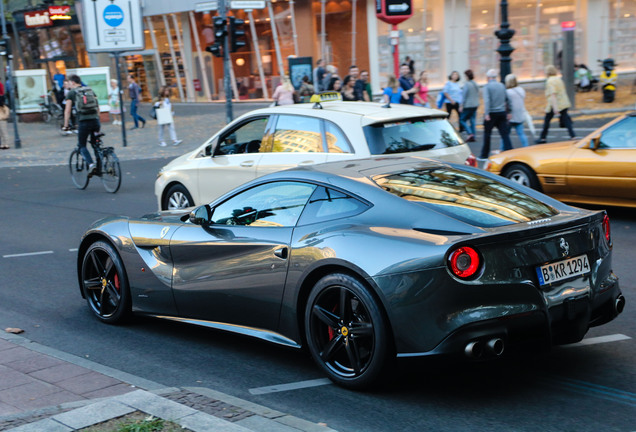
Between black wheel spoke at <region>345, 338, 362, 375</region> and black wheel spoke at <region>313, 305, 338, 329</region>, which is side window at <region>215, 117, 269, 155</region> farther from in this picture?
black wheel spoke at <region>345, 338, 362, 375</region>

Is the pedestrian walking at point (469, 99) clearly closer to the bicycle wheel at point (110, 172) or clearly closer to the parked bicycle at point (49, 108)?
the bicycle wheel at point (110, 172)

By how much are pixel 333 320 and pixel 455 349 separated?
0.81 m

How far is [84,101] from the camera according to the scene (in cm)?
1584

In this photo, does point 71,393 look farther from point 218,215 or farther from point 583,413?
point 583,413

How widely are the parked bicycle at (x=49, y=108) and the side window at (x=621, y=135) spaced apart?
27926 millimetres

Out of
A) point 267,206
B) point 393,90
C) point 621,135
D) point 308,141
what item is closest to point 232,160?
point 308,141

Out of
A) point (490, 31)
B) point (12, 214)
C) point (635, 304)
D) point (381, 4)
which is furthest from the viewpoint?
point (490, 31)

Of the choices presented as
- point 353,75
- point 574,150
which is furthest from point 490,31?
point 574,150

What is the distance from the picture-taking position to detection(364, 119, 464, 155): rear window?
913 centimetres

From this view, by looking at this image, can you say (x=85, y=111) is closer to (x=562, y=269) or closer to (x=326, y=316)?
(x=326, y=316)

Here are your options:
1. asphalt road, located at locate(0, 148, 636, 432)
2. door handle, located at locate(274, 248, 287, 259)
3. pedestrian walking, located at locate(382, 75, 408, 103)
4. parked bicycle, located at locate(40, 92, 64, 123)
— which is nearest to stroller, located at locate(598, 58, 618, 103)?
pedestrian walking, located at locate(382, 75, 408, 103)

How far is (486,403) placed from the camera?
4.66 meters

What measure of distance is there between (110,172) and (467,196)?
38.4 feet

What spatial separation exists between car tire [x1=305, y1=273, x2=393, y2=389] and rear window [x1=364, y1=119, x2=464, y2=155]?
4227mm
